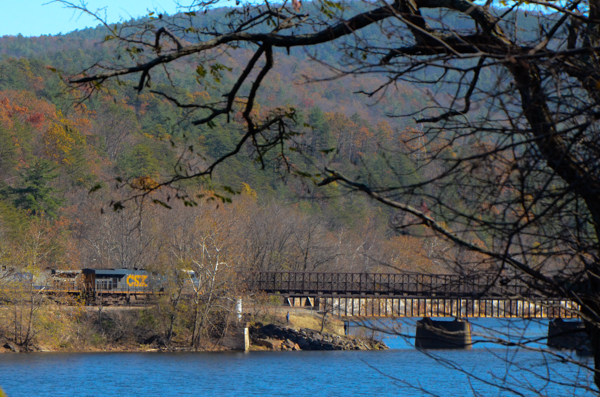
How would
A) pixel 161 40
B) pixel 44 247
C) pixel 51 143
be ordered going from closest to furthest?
pixel 161 40 < pixel 44 247 < pixel 51 143

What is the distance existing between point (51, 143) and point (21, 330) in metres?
42.0

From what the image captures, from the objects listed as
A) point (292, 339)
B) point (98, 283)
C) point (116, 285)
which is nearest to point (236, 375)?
point (292, 339)

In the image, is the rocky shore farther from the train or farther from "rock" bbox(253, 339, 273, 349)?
the train

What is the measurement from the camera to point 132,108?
347ft

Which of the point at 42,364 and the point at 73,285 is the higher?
the point at 73,285

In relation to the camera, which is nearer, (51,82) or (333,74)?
(333,74)

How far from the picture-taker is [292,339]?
170ft

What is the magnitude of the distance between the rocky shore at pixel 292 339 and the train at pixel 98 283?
592cm

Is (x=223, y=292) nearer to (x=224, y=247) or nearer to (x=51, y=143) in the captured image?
(x=224, y=247)

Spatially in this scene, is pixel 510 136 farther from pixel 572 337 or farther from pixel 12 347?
pixel 12 347

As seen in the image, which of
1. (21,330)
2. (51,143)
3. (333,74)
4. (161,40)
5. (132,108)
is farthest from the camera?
(132,108)

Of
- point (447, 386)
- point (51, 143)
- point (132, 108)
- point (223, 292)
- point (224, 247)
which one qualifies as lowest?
point (447, 386)

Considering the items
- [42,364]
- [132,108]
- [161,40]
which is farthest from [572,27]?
[132,108]

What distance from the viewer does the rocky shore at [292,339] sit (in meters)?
→ 50.8
